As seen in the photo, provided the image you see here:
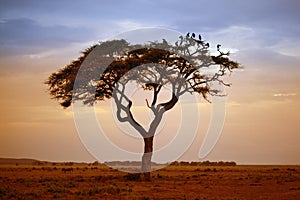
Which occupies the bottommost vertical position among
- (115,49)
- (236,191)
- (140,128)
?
(236,191)

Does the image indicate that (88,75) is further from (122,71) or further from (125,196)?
(125,196)

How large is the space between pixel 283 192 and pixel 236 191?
8.15 feet

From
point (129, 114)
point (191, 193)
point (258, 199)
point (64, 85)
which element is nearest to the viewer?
point (258, 199)

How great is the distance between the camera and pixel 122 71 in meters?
33.7

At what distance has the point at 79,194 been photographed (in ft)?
76.2

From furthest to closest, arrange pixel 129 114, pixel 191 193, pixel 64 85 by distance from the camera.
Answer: pixel 64 85 < pixel 129 114 < pixel 191 193

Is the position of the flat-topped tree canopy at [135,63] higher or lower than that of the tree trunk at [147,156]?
higher

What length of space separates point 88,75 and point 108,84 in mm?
1588

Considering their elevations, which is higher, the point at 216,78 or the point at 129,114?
the point at 216,78

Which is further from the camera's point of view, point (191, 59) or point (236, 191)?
point (191, 59)

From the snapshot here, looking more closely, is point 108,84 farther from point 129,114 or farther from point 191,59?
point 191,59

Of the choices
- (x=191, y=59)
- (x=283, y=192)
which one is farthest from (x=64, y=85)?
(x=283, y=192)

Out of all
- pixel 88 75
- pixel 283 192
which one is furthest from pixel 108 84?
pixel 283 192

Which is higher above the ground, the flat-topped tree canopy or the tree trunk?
the flat-topped tree canopy
